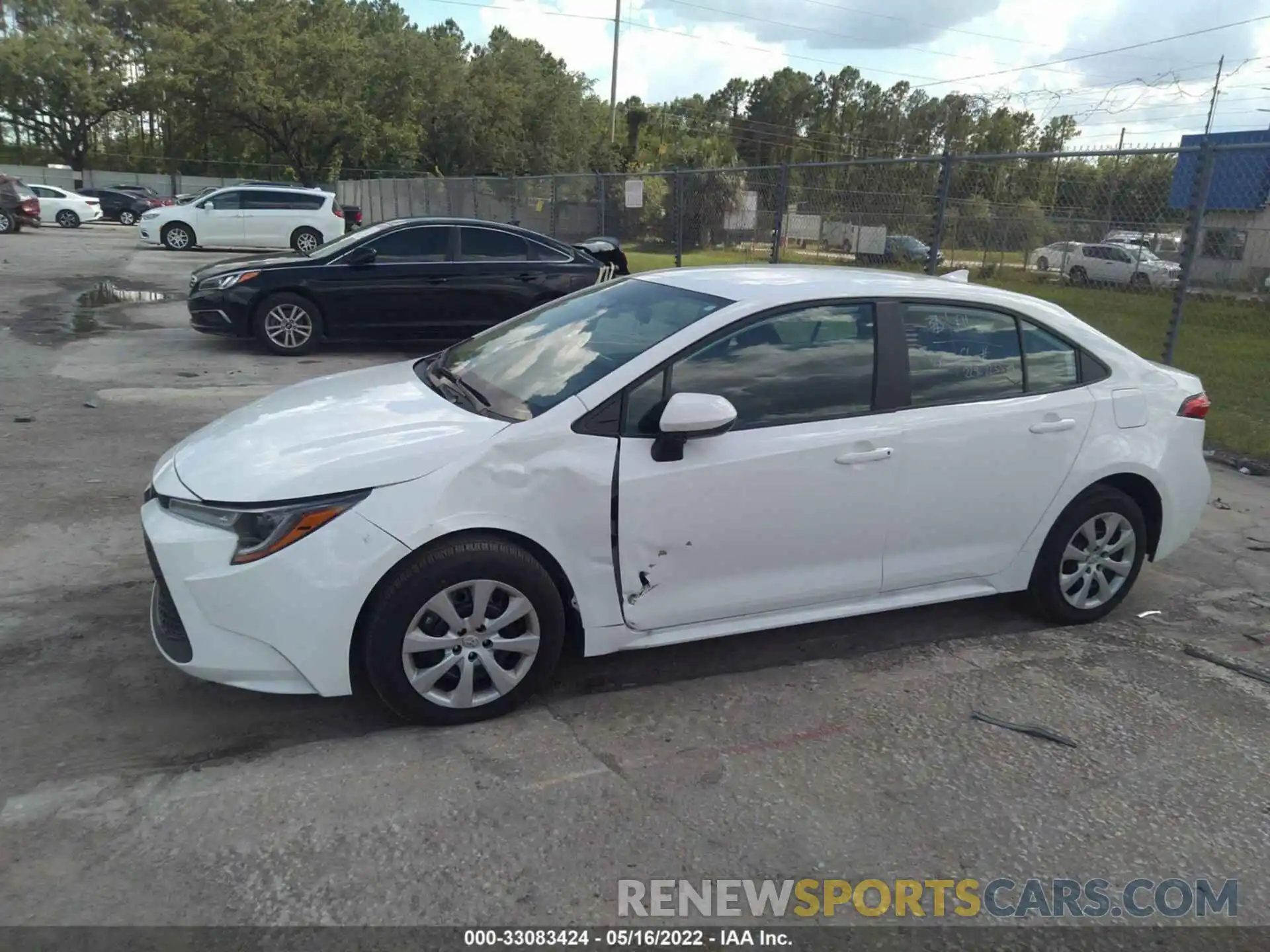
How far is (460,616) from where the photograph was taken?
3.30 meters

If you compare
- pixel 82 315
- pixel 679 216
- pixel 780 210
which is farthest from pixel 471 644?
pixel 679 216

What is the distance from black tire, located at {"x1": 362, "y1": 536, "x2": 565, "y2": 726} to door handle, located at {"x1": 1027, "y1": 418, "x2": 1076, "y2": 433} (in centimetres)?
223

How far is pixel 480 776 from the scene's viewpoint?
314 cm

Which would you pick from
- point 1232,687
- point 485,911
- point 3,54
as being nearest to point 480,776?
point 485,911

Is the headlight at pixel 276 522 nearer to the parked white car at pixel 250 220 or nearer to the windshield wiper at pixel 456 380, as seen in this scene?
the windshield wiper at pixel 456 380

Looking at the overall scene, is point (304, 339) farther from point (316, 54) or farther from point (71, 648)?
point (316, 54)

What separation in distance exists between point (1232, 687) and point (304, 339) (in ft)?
30.8

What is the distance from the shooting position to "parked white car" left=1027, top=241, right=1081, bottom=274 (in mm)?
9656

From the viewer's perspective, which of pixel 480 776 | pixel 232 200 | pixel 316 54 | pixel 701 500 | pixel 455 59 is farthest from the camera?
pixel 455 59

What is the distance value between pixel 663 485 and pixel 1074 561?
2173mm

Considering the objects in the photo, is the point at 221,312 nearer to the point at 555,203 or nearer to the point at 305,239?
the point at 555,203

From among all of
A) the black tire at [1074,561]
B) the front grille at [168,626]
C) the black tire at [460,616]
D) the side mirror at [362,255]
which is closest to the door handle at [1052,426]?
the black tire at [1074,561]

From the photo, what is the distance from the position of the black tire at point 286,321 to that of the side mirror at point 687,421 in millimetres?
8068

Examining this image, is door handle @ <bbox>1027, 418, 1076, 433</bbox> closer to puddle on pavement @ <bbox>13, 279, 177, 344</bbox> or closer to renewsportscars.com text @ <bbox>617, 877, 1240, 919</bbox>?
renewsportscars.com text @ <bbox>617, 877, 1240, 919</bbox>
